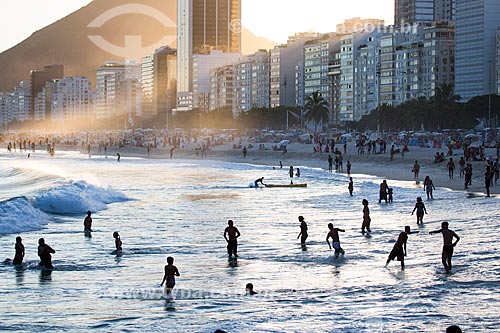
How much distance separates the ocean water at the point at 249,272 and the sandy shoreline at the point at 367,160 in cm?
887

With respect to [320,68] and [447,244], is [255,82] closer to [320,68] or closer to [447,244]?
[320,68]

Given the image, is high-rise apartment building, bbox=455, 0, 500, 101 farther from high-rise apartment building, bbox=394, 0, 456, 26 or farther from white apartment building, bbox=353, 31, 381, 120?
high-rise apartment building, bbox=394, 0, 456, 26

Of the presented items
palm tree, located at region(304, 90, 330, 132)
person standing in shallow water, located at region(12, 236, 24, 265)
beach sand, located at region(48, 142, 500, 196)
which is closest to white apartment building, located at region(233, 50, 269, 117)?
palm tree, located at region(304, 90, 330, 132)

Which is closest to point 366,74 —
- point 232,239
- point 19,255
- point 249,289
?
point 232,239

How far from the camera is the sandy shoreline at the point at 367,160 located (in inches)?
1644

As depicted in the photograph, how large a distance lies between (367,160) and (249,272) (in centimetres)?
4421

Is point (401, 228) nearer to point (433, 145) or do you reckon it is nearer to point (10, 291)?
point (10, 291)

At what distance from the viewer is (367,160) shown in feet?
198

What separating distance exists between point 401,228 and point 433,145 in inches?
1708

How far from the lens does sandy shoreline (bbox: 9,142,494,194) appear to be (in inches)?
1644

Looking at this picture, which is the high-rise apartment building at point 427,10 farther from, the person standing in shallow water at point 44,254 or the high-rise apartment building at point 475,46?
the person standing in shallow water at point 44,254

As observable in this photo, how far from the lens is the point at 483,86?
128625 millimetres

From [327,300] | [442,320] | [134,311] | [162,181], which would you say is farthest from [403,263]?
[162,181]

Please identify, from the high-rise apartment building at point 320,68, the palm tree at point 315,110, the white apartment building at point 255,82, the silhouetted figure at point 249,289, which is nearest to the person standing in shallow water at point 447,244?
the silhouetted figure at point 249,289
